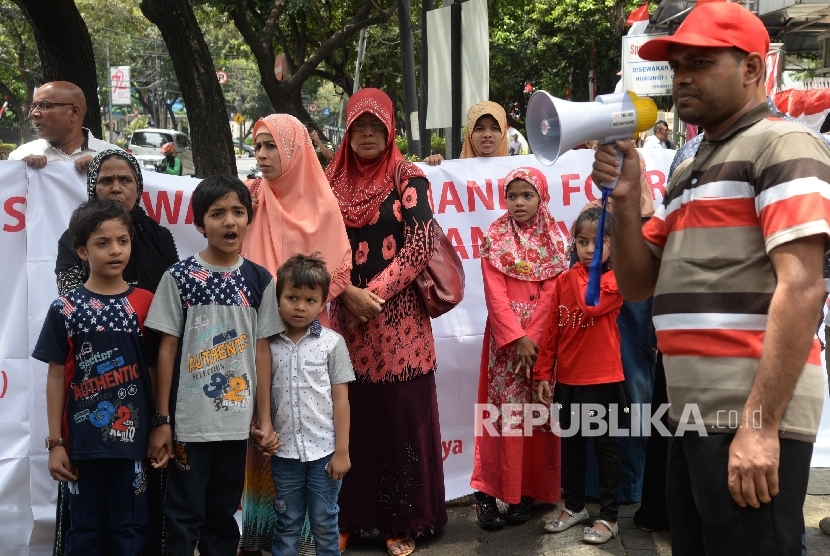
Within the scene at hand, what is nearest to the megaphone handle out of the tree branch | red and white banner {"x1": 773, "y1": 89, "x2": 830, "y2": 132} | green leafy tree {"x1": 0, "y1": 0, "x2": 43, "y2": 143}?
red and white banner {"x1": 773, "y1": 89, "x2": 830, "y2": 132}

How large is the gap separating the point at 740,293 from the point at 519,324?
82.1 inches

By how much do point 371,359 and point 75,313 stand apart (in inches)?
52.2

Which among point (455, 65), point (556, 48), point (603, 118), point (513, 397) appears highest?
point (556, 48)

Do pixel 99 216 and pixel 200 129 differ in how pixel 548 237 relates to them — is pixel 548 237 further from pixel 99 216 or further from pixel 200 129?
pixel 200 129

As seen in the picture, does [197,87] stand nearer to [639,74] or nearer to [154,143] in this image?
[639,74]

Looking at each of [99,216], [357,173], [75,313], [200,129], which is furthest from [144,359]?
[200,129]

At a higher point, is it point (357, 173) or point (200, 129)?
point (200, 129)

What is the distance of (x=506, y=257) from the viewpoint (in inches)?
167

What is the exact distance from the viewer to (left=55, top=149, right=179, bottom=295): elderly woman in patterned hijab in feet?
11.7

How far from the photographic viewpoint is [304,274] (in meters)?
3.39

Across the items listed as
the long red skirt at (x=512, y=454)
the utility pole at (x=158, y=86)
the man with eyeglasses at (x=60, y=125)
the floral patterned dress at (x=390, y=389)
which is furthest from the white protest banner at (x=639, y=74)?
the utility pole at (x=158, y=86)

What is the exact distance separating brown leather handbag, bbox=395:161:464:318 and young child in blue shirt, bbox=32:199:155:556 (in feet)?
4.20

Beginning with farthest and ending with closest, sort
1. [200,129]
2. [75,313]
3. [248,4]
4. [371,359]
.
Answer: [248,4]
[200,129]
[371,359]
[75,313]

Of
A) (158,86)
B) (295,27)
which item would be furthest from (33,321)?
(158,86)
